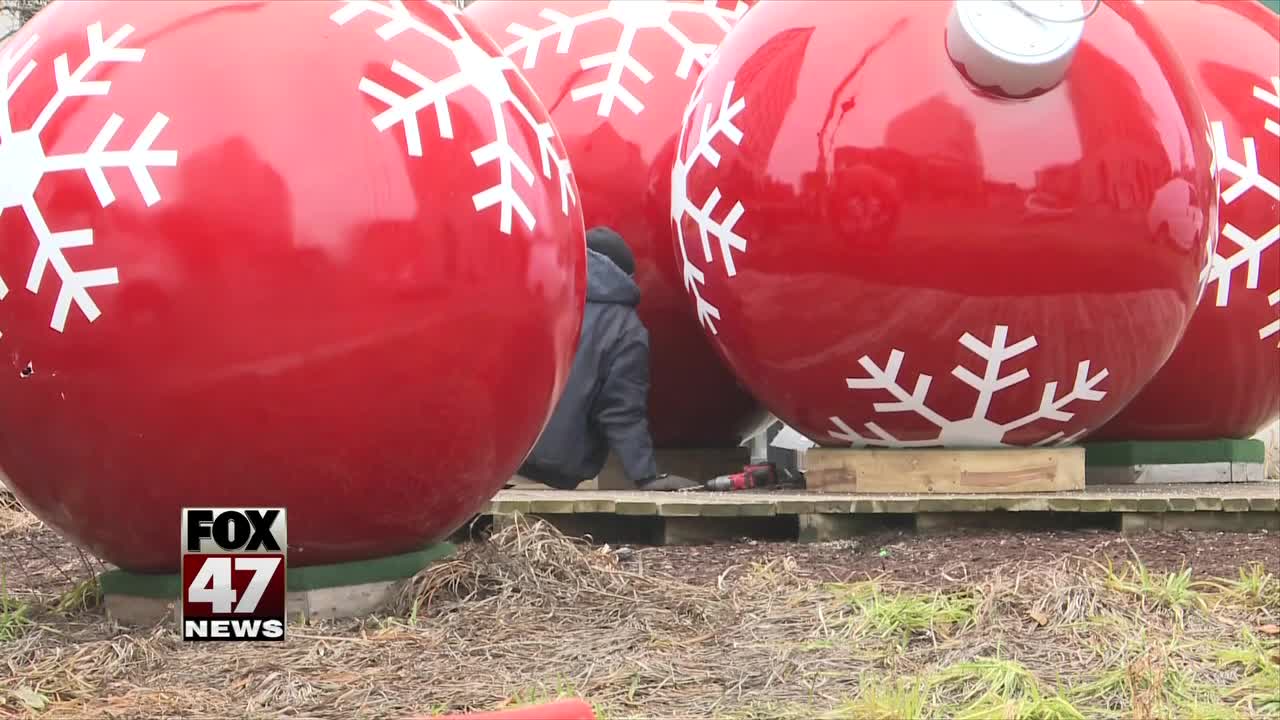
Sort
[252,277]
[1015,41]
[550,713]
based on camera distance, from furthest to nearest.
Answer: [1015,41] < [252,277] < [550,713]

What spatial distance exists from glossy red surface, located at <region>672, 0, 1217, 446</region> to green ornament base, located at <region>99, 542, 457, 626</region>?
2004mm

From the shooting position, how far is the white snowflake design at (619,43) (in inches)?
304

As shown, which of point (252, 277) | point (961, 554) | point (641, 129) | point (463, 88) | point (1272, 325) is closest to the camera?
point (252, 277)

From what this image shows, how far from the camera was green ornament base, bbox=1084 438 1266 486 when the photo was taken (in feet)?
25.3

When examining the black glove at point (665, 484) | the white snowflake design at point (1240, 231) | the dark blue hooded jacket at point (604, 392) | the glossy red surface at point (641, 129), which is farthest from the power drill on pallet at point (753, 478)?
the white snowflake design at point (1240, 231)

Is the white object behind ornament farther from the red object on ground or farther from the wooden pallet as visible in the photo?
the red object on ground

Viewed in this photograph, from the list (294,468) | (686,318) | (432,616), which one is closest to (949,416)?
(686,318)

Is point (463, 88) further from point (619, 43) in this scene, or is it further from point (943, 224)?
point (619, 43)

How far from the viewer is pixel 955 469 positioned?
21.6 ft

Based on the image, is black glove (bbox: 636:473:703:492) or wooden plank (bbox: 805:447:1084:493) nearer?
wooden plank (bbox: 805:447:1084:493)

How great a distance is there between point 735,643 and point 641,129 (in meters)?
3.55

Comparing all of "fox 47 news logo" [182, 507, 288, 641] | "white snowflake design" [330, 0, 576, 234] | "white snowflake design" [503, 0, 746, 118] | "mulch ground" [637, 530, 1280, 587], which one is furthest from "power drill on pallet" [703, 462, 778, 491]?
"fox 47 news logo" [182, 507, 288, 641]

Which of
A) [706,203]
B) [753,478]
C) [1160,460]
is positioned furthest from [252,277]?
[1160,460]

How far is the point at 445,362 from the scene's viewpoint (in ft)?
15.7
